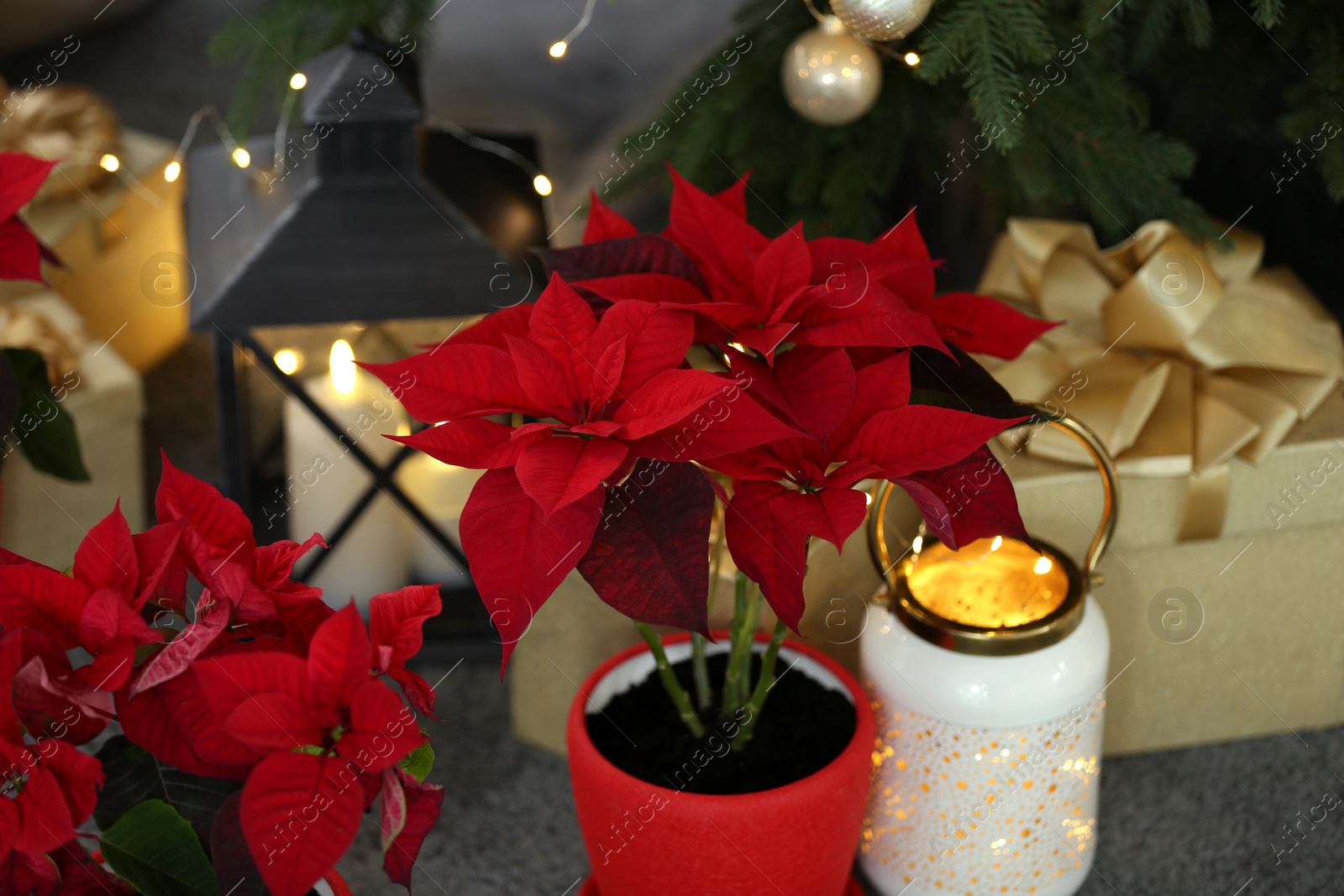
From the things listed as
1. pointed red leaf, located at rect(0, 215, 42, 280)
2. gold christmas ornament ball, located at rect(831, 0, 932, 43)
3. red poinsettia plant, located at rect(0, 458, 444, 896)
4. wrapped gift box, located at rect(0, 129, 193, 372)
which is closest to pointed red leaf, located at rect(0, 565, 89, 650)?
red poinsettia plant, located at rect(0, 458, 444, 896)

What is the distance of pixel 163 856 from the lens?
361 mm

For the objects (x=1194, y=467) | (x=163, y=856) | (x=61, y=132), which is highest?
(x=61, y=132)

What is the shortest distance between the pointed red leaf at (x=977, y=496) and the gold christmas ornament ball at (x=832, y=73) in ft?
1.17

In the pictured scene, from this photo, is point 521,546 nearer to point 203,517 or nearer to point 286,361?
point 203,517

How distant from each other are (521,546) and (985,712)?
301 mm

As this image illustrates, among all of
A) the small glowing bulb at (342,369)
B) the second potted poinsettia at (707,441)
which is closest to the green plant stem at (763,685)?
the second potted poinsettia at (707,441)

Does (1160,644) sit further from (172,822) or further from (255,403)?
(255,403)

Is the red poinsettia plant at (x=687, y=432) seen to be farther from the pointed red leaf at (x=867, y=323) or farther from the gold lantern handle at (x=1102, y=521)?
the gold lantern handle at (x=1102, y=521)

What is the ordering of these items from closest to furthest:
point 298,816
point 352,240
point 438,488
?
1. point 298,816
2. point 352,240
3. point 438,488

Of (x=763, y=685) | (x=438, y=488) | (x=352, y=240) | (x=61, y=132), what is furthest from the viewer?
(x=61, y=132)

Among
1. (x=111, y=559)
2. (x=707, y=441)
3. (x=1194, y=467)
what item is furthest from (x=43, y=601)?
(x=1194, y=467)

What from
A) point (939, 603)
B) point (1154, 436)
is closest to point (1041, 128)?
point (1154, 436)

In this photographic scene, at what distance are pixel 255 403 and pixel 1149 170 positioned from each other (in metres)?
0.69

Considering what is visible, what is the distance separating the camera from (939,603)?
1.98ft
